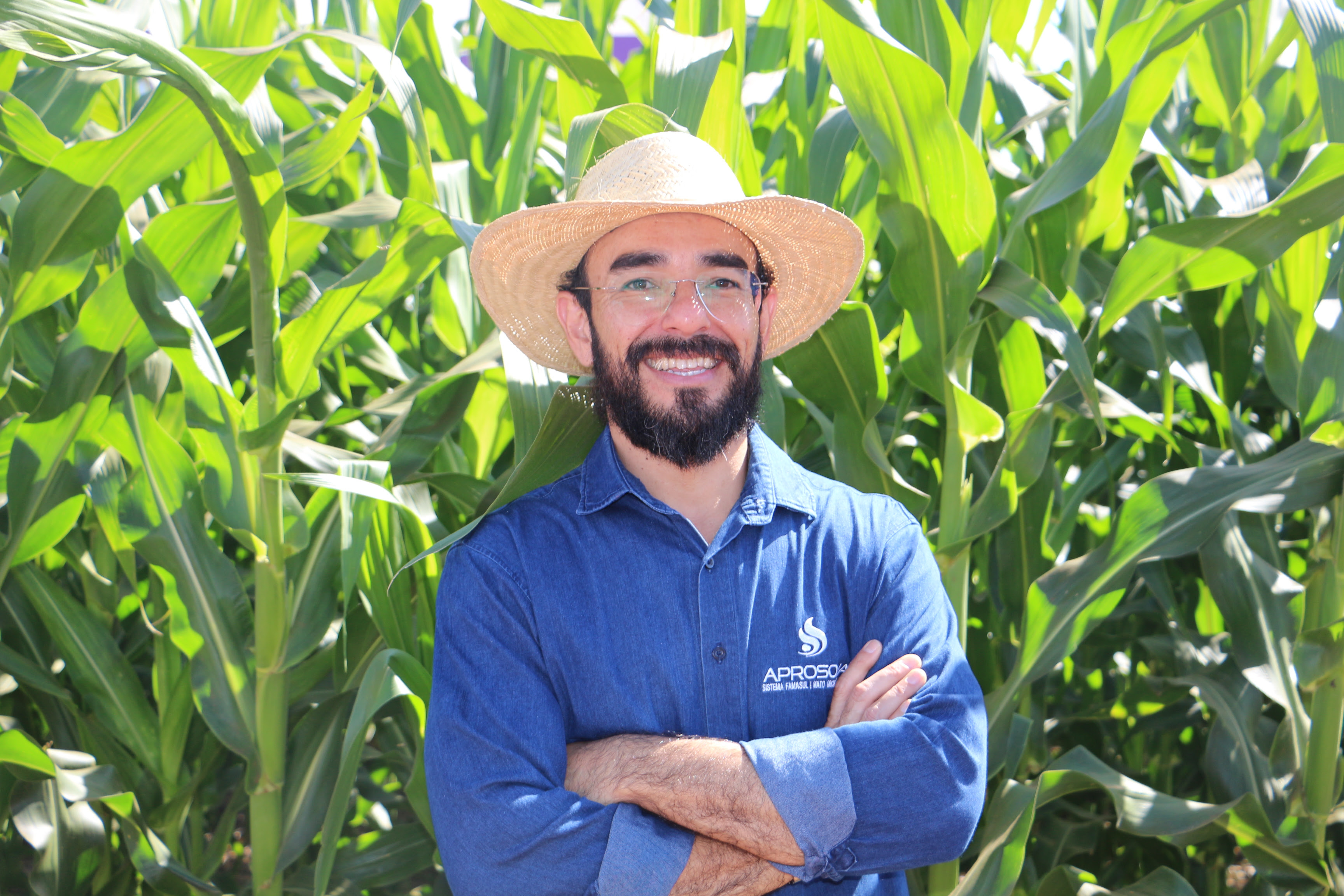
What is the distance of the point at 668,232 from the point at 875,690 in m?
0.70

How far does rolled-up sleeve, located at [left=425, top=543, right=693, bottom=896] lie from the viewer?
1.19 m

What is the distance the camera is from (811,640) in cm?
140

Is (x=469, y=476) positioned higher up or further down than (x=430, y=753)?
higher up

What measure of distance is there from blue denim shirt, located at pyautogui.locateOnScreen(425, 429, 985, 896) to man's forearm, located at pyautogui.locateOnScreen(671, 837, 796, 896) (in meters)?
0.03

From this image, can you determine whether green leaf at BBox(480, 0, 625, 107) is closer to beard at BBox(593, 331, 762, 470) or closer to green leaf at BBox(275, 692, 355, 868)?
beard at BBox(593, 331, 762, 470)

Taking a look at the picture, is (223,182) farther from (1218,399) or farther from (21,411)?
(1218,399)

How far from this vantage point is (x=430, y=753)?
1.29m

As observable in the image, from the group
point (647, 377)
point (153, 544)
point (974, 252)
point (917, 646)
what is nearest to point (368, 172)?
point (153, 544)

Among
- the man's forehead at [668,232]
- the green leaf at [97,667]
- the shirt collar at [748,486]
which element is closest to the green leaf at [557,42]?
the man's forehead at [668,232]

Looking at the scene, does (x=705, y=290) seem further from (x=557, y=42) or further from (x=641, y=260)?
(x=557, y=42)

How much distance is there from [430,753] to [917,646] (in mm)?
669

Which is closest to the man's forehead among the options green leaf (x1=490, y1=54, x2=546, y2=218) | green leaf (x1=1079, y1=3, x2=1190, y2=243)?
green leaf (x1=490, y1=54, x2=546, y2=218)

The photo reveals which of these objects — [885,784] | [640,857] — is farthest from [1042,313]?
[640,857]

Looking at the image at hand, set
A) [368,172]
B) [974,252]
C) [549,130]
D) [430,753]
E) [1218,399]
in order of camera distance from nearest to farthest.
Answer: [430,753], [974,252], [1218,399], [368,172], [549,130]
